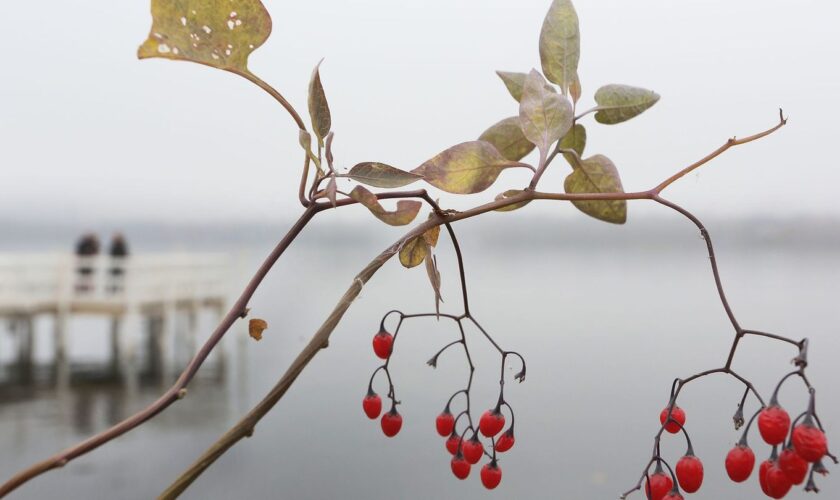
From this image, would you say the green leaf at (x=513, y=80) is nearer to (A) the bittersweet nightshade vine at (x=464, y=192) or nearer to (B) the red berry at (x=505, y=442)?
(A) the bittersweet nightshade vine at (x=464, y=192)

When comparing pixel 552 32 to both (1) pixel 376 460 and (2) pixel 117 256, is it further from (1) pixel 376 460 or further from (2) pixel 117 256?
(1) pixel 376 460

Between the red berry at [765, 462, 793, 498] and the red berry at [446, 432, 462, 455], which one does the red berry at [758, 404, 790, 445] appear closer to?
the red berry at [765, 462, 793, 498]

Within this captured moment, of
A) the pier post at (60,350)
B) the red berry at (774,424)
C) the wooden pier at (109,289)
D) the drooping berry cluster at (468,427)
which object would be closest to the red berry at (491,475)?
the drooping berry cluster at (468,427)

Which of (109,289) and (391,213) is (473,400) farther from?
(391,213)

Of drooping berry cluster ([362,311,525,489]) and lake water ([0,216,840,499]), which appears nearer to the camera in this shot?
drooping berry cluster ([362,311,525,489])

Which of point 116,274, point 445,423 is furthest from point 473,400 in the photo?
point 445,423

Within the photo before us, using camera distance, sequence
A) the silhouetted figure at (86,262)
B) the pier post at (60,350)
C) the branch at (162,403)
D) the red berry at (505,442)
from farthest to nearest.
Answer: the pier post at (60,350) < the silhouetted figure at (86,262) < the red berry at (505,442) < the branch at (162,403)

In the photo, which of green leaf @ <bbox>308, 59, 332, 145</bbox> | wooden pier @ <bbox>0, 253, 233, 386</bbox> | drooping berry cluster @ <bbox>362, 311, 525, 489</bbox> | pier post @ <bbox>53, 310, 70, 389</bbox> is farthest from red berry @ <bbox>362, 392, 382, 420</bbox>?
pier post @ <bbox>53, 310, 70, 389</bbox>
